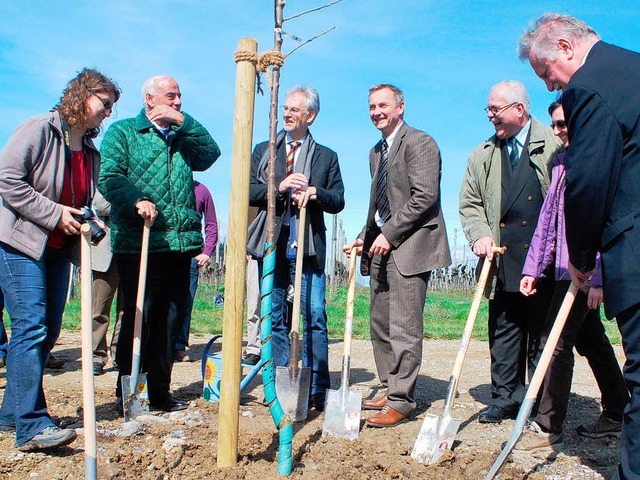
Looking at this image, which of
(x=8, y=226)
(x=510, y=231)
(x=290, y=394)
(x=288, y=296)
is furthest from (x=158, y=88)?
(x=510, y=231)

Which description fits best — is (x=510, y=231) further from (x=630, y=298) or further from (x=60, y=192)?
(x=60, y=192)

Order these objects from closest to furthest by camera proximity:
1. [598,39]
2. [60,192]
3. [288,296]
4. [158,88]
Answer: [598,39] < [60,192] < [158,88] < [288,296]

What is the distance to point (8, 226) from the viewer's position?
10.9 ft

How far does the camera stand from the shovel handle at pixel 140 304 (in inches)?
152

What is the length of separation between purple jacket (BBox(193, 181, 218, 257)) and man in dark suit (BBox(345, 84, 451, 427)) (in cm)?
288

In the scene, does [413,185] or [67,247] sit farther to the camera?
[413,185]

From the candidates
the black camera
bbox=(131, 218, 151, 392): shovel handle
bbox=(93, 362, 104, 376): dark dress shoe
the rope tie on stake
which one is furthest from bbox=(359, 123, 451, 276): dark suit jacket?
bbox=(93, 362, 104, 376): dark dress shoe

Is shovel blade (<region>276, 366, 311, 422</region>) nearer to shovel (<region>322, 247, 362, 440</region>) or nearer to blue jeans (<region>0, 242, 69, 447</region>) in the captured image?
shovel (<region>322, 247, 362, 440</region>)

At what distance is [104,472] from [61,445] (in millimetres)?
385

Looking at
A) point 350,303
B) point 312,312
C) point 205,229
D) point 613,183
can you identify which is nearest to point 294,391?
point 312,312

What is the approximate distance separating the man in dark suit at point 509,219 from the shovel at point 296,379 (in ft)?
3.91

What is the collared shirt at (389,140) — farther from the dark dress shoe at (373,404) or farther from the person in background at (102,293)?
the person in background at (102,293)

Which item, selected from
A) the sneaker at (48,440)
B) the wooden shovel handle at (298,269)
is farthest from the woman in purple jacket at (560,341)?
the sneaker at (48,440)

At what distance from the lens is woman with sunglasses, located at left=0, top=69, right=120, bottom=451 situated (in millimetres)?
3252
